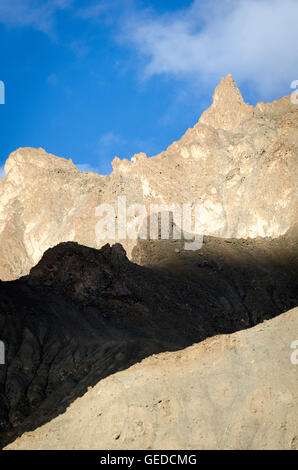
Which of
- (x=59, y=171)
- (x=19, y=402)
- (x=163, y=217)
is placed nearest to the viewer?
(x=19, y=402)

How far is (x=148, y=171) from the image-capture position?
13475cm

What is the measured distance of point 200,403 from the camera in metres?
23.7

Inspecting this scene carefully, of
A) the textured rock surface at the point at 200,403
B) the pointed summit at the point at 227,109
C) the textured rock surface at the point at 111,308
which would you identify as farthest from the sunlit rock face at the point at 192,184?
the textured rock surface at the point at 200,403

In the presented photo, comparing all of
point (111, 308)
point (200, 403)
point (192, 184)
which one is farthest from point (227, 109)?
point (200, 403)

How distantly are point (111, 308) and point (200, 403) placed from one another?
38895 mm

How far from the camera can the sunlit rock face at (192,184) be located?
4488 inches

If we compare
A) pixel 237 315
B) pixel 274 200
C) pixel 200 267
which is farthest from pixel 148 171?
pixel 237 315

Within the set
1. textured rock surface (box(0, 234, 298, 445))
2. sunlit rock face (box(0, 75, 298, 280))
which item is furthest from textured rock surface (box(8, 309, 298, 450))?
sunlit rock face (box(0, 75, 298, 280))

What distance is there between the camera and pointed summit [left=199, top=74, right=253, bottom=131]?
144 m

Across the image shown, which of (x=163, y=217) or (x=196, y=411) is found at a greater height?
(x=163, y=217)

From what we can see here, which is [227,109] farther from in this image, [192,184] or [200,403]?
[200,403]

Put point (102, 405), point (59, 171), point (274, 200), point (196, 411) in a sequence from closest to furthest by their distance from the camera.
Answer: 1. point (196, 411)
2. point (102, 405)
3. point (274, 200)
4. point (59, 171)
